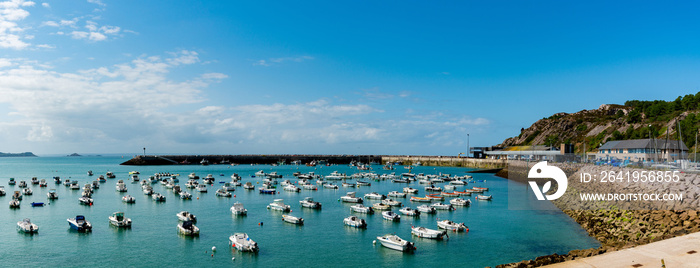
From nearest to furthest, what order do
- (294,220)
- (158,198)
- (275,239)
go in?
1. (275,239)
2. (294,220)
3. (158,198)

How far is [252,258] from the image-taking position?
39.8 metres

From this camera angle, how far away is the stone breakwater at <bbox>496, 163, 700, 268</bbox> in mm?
34562

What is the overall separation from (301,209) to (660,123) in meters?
166

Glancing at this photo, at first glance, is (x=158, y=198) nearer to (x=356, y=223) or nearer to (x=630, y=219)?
(x=356, y=223)

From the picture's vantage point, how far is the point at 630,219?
49031mm

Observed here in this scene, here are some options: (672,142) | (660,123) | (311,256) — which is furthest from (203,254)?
(660,123)

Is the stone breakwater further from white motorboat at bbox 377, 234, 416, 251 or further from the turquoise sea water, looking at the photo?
white motorboat at bbox 377, 234, 416, 251

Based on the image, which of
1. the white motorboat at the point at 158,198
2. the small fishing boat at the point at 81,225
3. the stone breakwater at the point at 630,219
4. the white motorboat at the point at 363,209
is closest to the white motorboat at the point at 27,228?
the small fishing boat at the point at 81,225

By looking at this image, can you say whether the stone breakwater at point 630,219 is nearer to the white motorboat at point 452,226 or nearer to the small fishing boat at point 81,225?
the white motorboat at point 452,226

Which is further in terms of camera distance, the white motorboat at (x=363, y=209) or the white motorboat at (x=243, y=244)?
the white motorboat at (x=363, y=209)

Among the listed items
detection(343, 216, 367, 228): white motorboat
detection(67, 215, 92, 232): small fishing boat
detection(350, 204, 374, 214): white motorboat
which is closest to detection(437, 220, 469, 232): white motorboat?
detection(343, 216, 367, 228): white motorboat

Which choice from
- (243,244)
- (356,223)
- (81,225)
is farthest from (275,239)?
(81,225)

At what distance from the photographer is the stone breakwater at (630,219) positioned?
34.6 metres

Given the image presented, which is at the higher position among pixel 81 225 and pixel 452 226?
pixel 452 226
